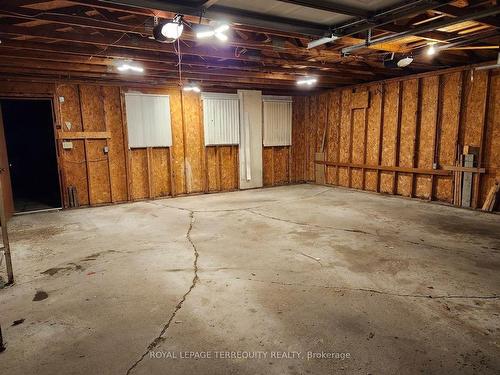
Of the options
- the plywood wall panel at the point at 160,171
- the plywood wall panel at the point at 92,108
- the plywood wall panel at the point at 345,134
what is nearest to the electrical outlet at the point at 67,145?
the plywood wall panel at the point at 92,108

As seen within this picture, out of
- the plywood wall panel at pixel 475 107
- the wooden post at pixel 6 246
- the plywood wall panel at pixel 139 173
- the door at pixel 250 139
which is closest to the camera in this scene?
the wooden post at pixel 6 246

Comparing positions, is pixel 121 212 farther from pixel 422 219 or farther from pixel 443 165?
pixel 443 165

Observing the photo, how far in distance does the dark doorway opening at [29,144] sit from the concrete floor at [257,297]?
5.22m

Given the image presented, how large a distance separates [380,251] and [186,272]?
2.33m

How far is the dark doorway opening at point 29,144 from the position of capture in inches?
378

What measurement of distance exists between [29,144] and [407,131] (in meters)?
10.9

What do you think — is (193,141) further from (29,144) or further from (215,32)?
(29,144)

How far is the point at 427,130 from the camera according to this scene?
6.64 m

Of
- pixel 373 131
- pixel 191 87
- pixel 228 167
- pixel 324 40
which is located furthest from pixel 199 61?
pixel 373 131

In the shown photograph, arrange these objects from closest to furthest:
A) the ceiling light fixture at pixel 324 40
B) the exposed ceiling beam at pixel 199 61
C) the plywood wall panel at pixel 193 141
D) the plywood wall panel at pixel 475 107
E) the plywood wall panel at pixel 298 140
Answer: the ceiling light fixture at pixel 324 40 < the exposed ceiling beam at pixel 199 61 < the plywood wall panel at pixel 475 107 < the plywood wall panel at pixel 193 141 < the plywood wall panel at pixel 298 140

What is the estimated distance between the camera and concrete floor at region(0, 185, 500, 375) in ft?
6.70

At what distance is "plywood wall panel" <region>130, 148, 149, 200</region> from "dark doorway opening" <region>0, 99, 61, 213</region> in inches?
140

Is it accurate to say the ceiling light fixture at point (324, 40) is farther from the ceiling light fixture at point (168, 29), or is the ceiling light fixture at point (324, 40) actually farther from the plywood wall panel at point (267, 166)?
the plywood wall panel at point (267, 166)

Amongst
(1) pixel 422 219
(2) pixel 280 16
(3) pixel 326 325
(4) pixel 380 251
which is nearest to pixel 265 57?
(2) pixel 280 16
